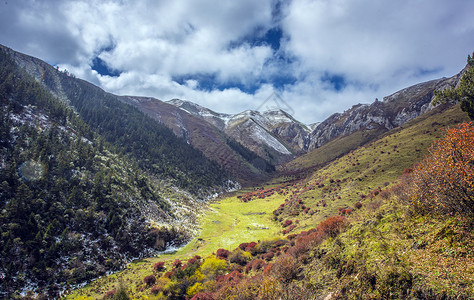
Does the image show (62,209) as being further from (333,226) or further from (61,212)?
(333,226)

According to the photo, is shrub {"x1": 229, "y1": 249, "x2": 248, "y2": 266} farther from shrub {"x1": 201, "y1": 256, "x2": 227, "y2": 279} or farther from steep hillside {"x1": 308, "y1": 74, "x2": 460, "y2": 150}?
steep hillside {"x1": 308, "y1": 74, "x2": 460, "y2": 150}

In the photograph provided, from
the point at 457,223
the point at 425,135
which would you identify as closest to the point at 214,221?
the point at 457,223

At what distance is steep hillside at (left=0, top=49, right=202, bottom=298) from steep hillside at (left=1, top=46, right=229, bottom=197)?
94.2 feet

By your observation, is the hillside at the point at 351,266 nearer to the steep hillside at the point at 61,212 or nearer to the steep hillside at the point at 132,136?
the steep hillside at the point at 61,212

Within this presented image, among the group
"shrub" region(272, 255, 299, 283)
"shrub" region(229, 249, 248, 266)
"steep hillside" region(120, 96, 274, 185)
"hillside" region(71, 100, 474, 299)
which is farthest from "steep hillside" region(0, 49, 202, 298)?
"steep hillside" region(120, 96, 274, 185)

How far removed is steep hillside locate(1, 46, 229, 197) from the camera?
260ft

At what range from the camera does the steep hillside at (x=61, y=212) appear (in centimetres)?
2208

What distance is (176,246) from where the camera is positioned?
3484 centimetres

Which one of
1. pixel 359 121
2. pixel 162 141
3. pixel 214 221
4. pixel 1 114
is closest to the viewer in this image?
pixel 1 114

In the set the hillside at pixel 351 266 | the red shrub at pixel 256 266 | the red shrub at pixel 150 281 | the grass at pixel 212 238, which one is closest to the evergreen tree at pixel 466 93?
the hillside at pixel 351 266

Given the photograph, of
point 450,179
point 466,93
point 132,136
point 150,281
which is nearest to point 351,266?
point 450,179

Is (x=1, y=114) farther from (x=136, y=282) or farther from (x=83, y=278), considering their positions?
(x=136, y=282)

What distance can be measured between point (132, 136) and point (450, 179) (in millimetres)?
103043

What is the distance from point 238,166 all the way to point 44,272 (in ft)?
393
